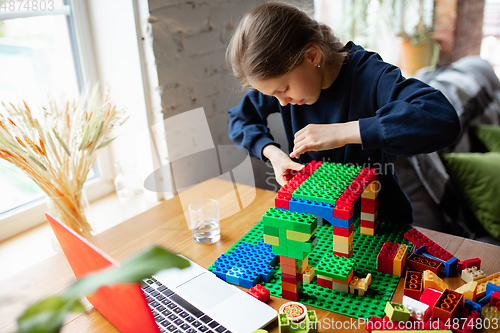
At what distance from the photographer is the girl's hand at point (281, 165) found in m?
0.96

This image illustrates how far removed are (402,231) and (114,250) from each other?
711mm

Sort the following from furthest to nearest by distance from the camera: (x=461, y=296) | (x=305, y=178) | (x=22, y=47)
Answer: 1. (x=22, y=47)
2. (x=305, y=178)
3. (x=461, y=296)

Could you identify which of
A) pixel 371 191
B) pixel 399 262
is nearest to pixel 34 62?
pixel 371 191

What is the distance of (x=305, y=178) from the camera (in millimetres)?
812

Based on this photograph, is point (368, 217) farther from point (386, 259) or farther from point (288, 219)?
point (288, 219)

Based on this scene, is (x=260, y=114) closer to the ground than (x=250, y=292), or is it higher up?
higher up

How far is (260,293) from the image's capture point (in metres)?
0.72

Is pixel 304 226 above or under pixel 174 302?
above

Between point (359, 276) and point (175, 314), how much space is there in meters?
0.36

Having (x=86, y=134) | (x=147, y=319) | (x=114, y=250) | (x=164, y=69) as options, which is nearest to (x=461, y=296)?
(x=147, y=319)

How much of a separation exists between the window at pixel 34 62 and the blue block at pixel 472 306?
1.24m

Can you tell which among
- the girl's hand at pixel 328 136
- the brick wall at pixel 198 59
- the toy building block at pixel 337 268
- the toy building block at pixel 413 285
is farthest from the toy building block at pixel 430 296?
the brick wall at pixel 198 59

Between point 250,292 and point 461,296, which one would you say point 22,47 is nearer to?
point 250,292

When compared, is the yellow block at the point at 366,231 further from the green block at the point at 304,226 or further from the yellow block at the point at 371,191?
the green block at the point at 304,226
